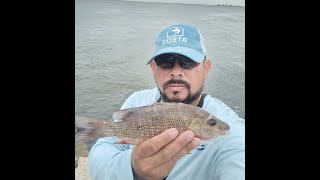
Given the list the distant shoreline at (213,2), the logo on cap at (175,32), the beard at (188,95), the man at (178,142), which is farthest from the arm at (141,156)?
the distant shoreline at (213,2)

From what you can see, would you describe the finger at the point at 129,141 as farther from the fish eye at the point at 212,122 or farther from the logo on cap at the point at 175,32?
the logo on cap at the point at 175,32

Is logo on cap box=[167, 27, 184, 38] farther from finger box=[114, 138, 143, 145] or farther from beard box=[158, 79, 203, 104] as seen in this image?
finger box=[114, 138, 143, 145]

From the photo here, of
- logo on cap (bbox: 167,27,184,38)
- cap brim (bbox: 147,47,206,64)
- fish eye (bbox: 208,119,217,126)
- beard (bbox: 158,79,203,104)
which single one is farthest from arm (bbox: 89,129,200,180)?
logo on cap (bbox: 167,27,184,38)

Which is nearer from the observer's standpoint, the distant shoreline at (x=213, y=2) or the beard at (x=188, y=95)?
the beard at (x=188, y=95)

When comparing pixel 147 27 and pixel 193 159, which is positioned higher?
pixel 147 27

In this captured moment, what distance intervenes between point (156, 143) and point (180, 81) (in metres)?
0.37

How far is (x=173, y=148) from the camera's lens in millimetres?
2318

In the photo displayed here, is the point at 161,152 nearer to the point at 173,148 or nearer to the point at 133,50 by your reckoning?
the point at 173,148

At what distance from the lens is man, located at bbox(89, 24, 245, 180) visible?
92.7 inches

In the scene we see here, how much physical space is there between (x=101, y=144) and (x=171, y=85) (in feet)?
1.62

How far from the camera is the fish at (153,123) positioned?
7.59ft

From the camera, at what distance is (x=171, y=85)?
2459mm
